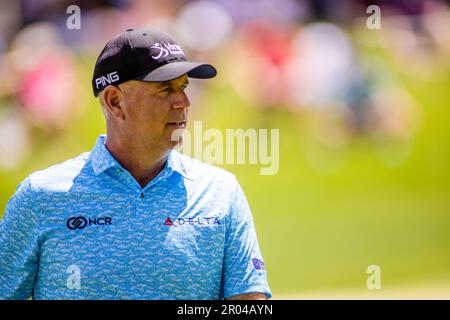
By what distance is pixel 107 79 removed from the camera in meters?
1.95

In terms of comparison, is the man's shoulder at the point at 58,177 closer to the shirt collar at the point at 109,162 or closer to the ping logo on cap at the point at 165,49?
the shirt collar at the point at 109,162

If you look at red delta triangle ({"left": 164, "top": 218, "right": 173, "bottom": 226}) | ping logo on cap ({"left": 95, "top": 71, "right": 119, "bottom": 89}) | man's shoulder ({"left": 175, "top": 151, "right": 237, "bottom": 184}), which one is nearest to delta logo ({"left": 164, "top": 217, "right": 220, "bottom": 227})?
red delta triangle ({"left": 164, "top": 218, "right": 173, "bottom": 226})

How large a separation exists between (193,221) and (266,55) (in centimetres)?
253

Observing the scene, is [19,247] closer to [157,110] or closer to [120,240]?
[120,240]

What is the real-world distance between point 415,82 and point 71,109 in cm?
208

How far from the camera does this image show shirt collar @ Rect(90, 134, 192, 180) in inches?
73.9

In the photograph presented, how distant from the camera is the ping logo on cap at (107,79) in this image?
1931 mm

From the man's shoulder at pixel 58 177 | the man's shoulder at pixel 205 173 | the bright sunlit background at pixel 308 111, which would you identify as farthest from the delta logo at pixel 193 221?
the bright sunlit background at pixel 308 111

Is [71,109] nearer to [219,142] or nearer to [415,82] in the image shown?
[219,142]

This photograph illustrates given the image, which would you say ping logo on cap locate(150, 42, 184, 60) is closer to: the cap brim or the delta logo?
the cap brim

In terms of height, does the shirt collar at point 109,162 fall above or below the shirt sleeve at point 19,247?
above

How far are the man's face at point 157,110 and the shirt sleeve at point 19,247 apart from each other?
347mm
